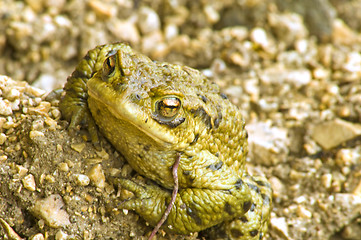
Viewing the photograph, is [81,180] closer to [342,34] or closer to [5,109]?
[5,109]

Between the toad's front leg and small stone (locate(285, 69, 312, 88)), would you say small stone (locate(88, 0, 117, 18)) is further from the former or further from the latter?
the toad's front leg

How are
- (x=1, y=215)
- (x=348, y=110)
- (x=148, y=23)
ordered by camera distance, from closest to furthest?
(x=1, y=215), (x=348, y=110), (x=148, y=23)

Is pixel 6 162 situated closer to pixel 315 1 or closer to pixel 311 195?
pixel 311 195

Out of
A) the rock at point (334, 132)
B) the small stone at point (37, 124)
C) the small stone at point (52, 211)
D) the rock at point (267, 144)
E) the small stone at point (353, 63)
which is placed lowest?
the small stone at point (52, 211)

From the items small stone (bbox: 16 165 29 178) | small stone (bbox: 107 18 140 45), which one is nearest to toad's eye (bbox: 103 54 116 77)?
small stone (bbox: 16 165 29 178)

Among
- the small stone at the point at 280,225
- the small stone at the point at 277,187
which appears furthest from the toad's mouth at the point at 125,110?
the small stone at the point at 277,187

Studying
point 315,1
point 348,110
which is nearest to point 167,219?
point 348,110

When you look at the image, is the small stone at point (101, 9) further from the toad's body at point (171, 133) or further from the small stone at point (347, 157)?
the small stone at point (347, 157)
